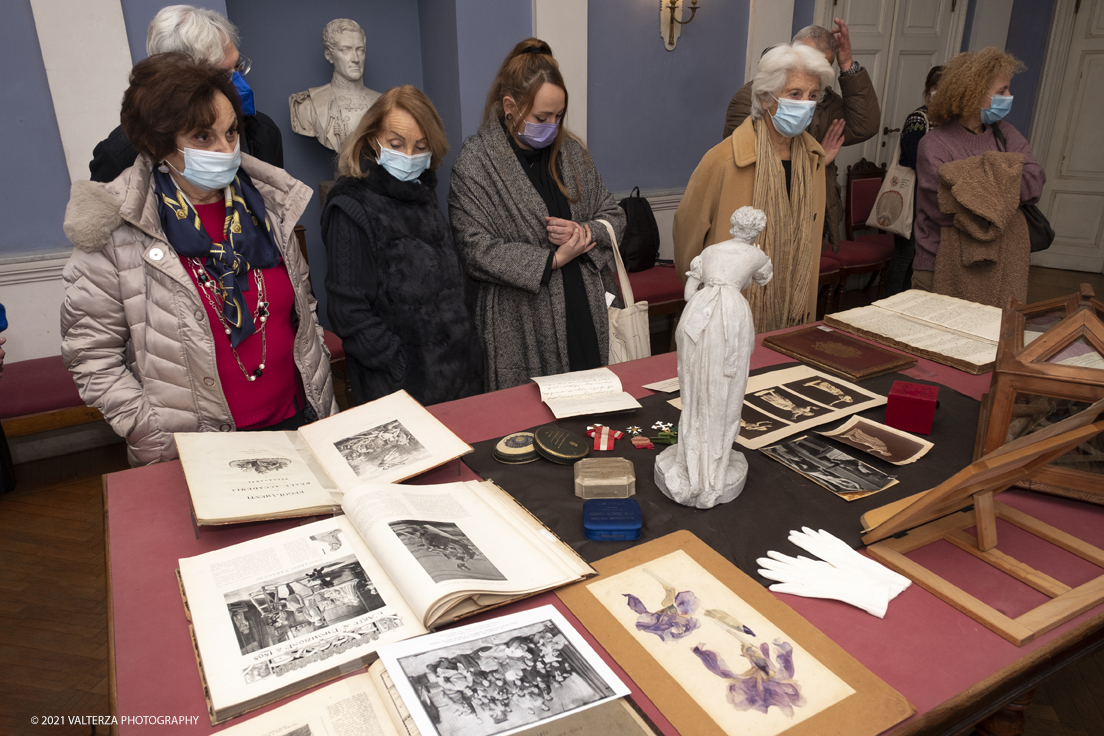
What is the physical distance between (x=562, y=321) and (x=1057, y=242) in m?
7.27

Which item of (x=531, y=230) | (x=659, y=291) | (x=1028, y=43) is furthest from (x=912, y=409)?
(x=1028, y=43)

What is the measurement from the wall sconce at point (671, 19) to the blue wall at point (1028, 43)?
4.02 metres

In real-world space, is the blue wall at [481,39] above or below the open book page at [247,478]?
above

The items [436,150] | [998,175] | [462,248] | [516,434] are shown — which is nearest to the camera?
[516,434]

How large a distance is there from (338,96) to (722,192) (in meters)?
2.76

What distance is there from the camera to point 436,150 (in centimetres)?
218

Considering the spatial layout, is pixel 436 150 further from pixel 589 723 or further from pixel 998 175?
pixel 998 175

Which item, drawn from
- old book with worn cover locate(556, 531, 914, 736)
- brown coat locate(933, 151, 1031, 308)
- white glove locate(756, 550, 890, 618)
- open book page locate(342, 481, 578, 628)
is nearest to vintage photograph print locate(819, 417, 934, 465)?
white glove locate(756, 550, 890, 618)

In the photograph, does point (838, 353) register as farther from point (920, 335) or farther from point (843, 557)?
point (843, 557)

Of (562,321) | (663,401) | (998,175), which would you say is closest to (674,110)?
(998,175)

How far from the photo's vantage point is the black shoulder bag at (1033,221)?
304 centimetres

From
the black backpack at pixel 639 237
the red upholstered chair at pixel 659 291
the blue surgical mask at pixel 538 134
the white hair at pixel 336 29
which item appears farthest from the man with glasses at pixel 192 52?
the black backpack at pixel 639 237

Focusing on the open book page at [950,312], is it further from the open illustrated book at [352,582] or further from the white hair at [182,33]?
the white hair at [182,33]

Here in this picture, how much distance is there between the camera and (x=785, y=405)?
1.82 meters
